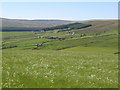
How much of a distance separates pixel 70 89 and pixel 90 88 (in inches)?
59.5

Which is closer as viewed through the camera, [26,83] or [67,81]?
[26,83]

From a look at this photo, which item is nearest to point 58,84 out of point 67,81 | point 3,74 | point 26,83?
point 67,81

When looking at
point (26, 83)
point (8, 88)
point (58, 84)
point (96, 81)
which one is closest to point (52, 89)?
point (58, 84)

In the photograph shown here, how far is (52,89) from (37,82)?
5.48 ft

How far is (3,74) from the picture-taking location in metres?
14.1

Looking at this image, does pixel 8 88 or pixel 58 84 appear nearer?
pixel 8 88

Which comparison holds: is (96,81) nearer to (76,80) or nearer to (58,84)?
(76,80)

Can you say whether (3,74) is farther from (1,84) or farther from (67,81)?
(67,81)

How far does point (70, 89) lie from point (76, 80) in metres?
1.95

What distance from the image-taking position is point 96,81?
13961 mm

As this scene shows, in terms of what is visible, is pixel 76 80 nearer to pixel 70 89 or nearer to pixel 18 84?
pixel 70 89

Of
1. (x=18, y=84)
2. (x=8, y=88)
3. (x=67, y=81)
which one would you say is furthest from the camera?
(x=67, y=81)

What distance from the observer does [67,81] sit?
13312mm

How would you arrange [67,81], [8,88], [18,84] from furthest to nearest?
[67,81] → [18,84] → [8,88]
